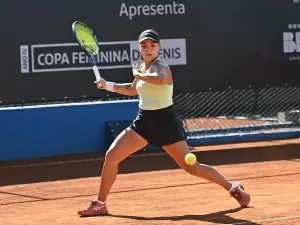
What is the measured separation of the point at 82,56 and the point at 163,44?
1373 millimetres

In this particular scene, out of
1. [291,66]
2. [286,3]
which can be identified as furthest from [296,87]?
[286,3]

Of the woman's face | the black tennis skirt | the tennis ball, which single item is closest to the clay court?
the tennis ball

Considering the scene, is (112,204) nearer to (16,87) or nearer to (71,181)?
(71,181)

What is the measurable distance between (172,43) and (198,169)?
19.8 feet

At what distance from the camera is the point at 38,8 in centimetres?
1212

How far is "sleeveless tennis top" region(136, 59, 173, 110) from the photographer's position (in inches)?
269

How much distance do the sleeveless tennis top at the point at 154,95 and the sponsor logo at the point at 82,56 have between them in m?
5.46

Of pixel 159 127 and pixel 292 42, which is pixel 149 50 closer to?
pixel 159 127

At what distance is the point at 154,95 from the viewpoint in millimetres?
6871

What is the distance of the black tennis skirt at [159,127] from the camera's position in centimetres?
693

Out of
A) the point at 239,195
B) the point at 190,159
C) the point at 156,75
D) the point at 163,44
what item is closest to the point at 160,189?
the point at 239,195

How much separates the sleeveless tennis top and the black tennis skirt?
0.05 meters

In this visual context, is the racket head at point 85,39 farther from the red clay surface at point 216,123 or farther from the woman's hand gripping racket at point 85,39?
the red clay surface at point 216,123

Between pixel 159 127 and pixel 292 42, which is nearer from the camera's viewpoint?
pixel 159 127
